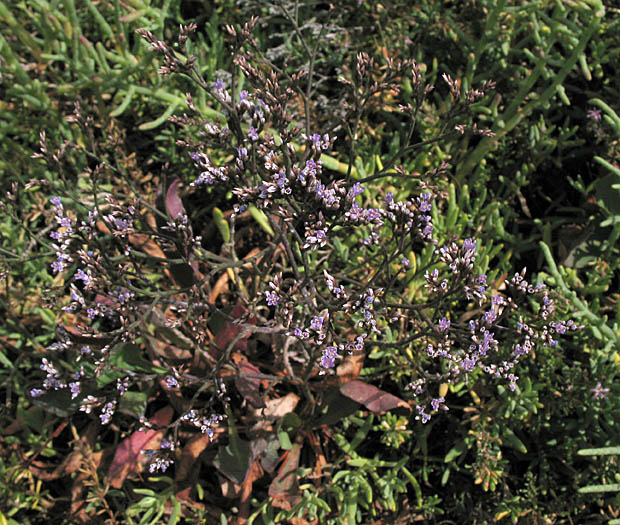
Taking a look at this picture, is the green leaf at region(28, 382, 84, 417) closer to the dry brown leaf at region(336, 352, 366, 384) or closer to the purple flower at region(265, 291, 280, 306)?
the dry brown leaf at region(336, 352, 366, 384)

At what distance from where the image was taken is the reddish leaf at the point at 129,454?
2947 millimetres

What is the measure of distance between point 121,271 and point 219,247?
156 cm

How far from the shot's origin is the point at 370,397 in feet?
8.90

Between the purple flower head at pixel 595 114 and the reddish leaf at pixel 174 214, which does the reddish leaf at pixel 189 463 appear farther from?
the purple flower head at pixel 595 114

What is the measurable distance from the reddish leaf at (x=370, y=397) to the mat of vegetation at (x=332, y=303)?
0.6 inches

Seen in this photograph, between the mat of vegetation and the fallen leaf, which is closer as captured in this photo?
the mat of vegetation

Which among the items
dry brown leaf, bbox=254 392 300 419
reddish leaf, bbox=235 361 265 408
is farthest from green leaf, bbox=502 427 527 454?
reddish leaf, bbox=235 361 265 408

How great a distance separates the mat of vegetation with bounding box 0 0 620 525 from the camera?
2713mm

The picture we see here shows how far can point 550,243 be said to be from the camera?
11.1 ft

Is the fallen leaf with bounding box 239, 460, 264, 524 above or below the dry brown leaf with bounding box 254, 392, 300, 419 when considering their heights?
below

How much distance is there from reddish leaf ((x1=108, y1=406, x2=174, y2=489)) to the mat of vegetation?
0.8 inches

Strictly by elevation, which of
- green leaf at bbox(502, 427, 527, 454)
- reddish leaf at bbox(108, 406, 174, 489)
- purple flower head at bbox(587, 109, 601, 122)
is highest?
purple flower head at bbox(587, 109, 601, 122)

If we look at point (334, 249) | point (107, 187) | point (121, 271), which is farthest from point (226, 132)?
point (107, 187)

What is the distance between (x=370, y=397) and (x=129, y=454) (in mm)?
1338
